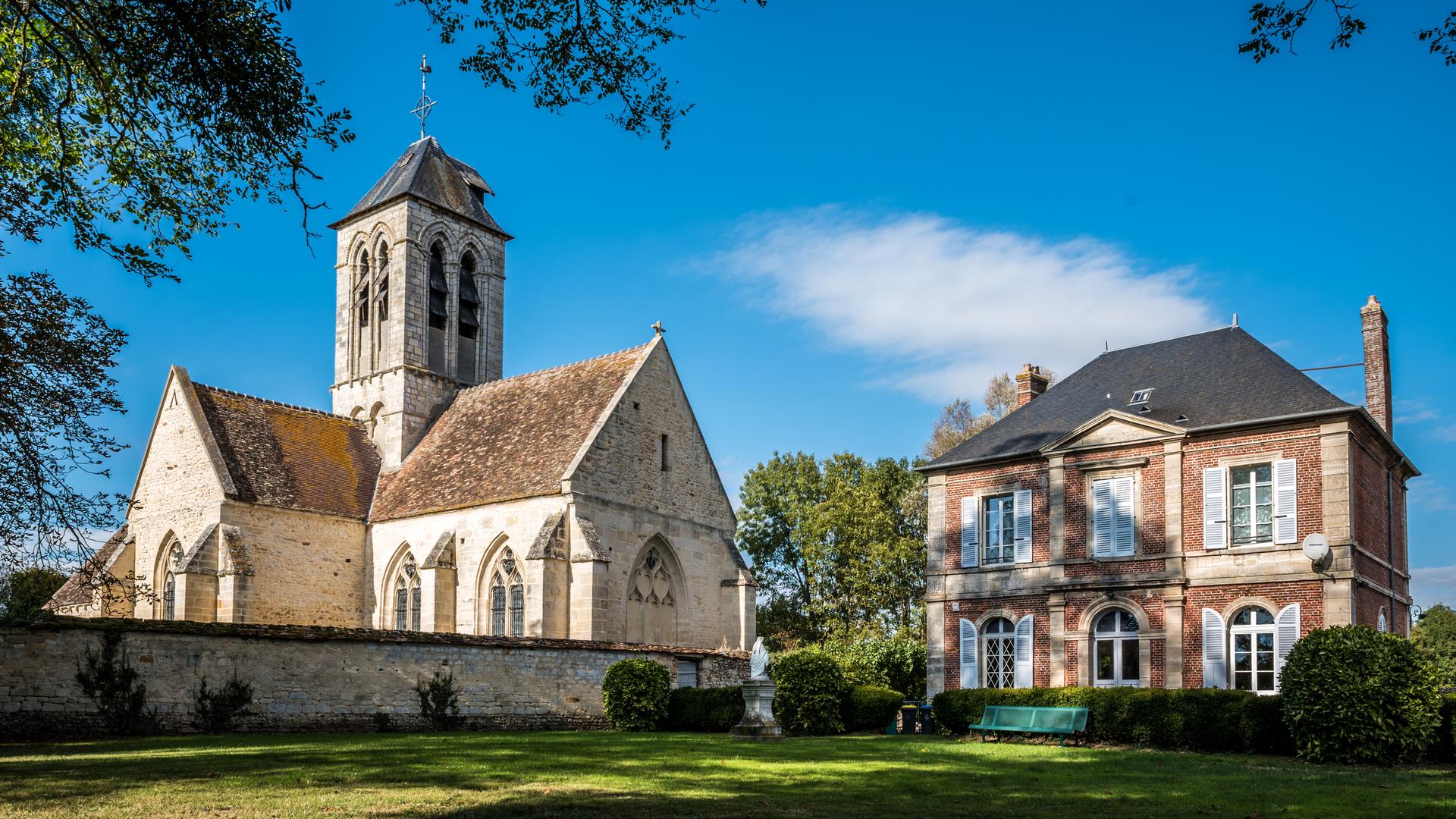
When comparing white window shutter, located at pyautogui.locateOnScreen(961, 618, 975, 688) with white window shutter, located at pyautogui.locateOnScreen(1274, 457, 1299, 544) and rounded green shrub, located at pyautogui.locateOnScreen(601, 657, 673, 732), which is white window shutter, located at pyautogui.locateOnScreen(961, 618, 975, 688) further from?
rounded green shrub, located at pyautogui.locateOnScreen(601, 657, 673, 732)

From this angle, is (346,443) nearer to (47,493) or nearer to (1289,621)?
(47,493)

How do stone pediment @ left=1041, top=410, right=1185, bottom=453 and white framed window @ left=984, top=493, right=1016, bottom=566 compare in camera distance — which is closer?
stone pediment @ left=1041, top=410, right=1185, bottom=453

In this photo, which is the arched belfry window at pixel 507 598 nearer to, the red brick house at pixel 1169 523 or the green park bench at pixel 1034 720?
the red brick house at pixel 1169 523

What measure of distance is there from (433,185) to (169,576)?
1359 cm

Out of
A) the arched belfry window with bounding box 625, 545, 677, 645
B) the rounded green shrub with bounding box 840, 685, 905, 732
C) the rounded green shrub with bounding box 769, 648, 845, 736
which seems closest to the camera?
the rounded green shrub with bounding box 769, 648, 845, 736

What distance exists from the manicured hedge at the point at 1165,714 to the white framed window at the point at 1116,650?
437 centimetres

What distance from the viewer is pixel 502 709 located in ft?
70.1

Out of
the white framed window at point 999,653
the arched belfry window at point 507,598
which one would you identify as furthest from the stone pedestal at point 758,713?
the arched belfry window at point 507,598

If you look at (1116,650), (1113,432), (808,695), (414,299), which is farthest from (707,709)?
(414,299)

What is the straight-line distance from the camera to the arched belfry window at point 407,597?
30.0 m

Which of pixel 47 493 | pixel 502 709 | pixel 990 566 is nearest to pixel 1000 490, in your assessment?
pixel 990 566

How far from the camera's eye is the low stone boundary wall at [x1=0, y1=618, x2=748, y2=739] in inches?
645

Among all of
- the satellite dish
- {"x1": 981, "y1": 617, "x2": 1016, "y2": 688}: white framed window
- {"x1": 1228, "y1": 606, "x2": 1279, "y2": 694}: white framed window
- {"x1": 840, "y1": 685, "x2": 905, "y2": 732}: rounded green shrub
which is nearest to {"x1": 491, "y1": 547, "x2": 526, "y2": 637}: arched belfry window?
{"x1": 840, "y1": 685, "x2": 905, "y2": 732}: rounded green shrub

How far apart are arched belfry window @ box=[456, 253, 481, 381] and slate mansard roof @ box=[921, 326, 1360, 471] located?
1571 centimetres
